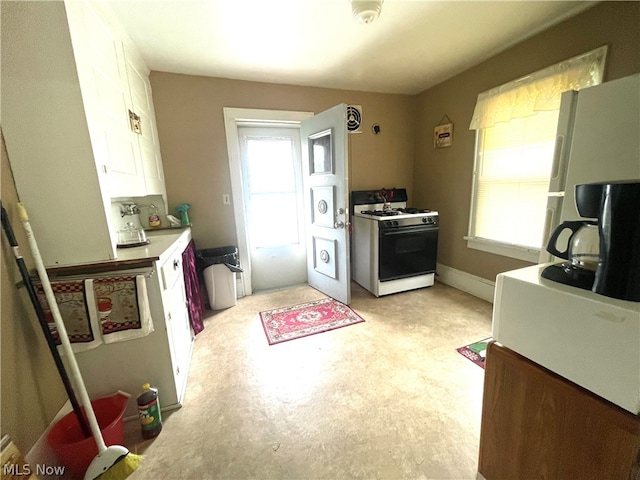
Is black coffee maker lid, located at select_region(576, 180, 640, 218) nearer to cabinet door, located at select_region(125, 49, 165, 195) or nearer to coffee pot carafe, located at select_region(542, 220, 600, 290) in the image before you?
coffee pot carafe, located at select_region(542, 220, 600, 290)

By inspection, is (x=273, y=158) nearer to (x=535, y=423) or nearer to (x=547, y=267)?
(x=547, y=267)

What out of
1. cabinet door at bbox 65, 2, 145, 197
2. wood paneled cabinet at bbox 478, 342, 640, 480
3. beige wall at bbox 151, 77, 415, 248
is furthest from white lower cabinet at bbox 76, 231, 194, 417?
wood paneled cabinet at bbox 478, 342, 640, 480

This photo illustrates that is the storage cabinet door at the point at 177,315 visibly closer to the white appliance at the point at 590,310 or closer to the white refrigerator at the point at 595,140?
the white appliance at the point at 590,310

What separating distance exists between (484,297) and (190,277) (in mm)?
2923

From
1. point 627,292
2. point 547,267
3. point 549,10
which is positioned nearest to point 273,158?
point 549,10

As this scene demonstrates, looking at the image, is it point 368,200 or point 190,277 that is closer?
point 190,277

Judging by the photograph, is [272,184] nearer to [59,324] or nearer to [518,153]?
[59,324]

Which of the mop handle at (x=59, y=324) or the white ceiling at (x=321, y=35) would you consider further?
the white ceiling at (x=321, y=35)

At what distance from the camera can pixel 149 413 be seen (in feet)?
4.24

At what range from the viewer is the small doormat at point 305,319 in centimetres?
222

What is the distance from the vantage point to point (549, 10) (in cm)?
178

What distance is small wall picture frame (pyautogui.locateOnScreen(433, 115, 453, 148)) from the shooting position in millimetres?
2930

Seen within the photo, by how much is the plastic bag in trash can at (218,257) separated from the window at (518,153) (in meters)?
2.58

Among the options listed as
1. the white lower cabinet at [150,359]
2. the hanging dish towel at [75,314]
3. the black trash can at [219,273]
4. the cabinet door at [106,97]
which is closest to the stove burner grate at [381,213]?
the black trash can at [219,273]
